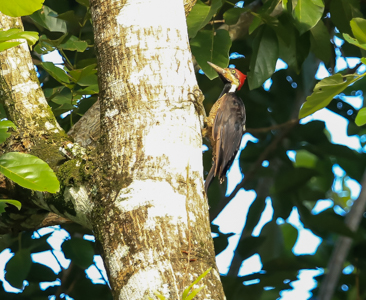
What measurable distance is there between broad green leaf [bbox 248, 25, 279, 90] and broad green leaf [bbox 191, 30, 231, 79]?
0.81 feet

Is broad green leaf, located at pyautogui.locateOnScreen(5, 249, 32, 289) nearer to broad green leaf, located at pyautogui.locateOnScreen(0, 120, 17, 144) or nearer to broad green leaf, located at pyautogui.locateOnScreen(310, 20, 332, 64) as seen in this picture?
broad green leaf, located at pyautogui.locateOnScreen(0, 120, 17, 144)

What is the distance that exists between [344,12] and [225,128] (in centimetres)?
118

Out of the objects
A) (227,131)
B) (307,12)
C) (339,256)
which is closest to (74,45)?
(307,12)

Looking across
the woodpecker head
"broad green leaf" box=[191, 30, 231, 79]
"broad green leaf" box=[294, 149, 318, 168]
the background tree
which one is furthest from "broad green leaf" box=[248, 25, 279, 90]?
"broad green leaf" box=[294, 149, 318, 168]

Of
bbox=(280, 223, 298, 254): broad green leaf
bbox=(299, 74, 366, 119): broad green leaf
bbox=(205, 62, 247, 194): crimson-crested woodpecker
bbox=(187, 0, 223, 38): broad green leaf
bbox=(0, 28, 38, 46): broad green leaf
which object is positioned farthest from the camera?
bbox=(280, 223, 298, 254): broad green leaf

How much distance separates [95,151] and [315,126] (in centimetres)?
254

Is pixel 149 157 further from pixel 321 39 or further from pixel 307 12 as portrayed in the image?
pixel 321 39

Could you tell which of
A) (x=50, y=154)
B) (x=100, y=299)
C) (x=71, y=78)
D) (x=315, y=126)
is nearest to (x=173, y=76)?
(x=50, y=154)

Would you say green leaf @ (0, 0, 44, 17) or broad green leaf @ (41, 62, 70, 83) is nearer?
green leaf @ (0, 0, 44, 17)

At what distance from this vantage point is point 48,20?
271 centimetres

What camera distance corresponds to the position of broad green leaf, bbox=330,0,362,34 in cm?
291

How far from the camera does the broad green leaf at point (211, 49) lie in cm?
260

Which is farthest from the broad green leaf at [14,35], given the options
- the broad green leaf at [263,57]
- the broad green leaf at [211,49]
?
the broad green leaf at [263,57]

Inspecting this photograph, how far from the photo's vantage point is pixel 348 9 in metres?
2.91
